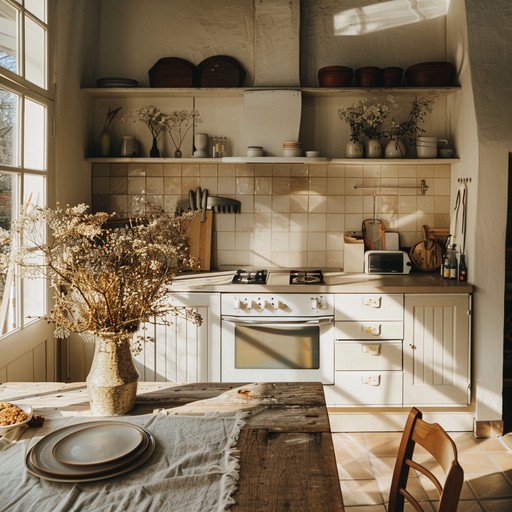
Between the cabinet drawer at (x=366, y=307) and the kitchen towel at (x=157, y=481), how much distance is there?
202cm

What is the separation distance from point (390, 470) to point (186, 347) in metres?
1.39

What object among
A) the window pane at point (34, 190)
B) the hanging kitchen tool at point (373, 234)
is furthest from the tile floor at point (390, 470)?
the window pane at point (34, 190)

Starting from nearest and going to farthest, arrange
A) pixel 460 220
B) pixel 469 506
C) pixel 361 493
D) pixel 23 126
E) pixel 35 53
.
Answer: pixel 469 506 < pixel 361 493 < pixel 23 126 < pixel 35 53 < pixel 460 220

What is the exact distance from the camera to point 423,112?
13.5 feet

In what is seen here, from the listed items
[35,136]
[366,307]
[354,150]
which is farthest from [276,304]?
[35,136]

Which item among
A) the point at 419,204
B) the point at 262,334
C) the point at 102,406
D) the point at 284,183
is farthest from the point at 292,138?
the point at 102,406

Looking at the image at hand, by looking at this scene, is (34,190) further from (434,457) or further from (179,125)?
(434,457)

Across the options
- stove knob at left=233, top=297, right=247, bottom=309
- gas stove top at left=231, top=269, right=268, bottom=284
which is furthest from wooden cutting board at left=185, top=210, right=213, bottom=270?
stove knob at left=233, top=297, right=247, bottom=309

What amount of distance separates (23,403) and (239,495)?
0.88m

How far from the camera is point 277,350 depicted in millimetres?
3543

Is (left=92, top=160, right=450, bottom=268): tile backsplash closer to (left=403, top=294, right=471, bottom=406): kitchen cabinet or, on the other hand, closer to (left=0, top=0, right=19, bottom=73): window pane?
(left=403, top=294, right=471, bottom=406): kitchen cabinet

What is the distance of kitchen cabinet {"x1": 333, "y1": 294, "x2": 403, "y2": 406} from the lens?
11.6 feet

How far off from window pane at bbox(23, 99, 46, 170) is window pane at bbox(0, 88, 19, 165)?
0.13 meters

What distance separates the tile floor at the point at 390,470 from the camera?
2.78 meters
